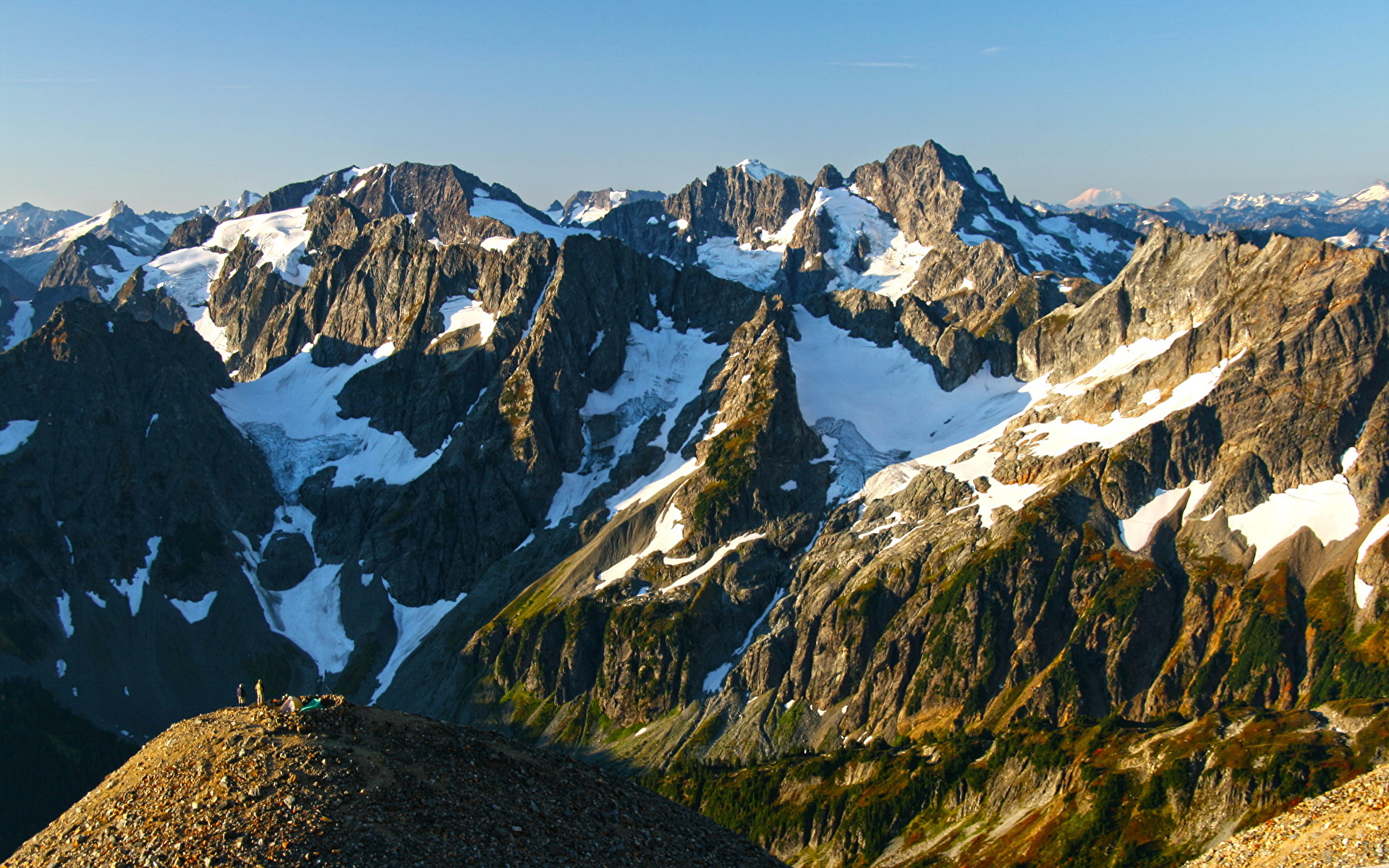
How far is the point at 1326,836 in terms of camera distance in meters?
53.0

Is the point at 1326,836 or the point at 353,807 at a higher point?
the point at 353,807

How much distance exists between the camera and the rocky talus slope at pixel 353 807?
144 feet

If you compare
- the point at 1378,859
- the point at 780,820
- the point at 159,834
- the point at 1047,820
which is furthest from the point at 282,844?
the point at 780,820

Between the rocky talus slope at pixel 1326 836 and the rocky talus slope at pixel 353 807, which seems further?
the rocky talus slope at pixel 1326 836

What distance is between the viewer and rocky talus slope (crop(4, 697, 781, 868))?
4375 centimetres

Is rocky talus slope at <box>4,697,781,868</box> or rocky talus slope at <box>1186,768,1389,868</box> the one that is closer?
rocky talus slope at <box>4,697,781,868</box>

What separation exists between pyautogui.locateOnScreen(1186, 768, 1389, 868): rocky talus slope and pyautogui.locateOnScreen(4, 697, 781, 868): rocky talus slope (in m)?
24.3

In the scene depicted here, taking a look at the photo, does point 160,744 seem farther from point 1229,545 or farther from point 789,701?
point 1229,545

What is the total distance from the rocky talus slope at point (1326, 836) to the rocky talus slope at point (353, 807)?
2427 centimetres

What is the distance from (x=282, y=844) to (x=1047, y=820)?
389 ft

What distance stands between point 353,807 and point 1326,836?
149 feet

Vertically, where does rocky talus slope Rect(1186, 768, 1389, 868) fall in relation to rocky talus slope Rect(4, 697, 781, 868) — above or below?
below

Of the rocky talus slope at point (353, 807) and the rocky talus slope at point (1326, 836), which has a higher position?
the rocky talus slope at point (353, 807)

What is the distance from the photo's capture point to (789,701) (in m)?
196
